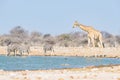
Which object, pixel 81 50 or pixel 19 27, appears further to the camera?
pixel 19 27

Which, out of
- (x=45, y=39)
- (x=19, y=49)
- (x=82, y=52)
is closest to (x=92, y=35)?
(x=82, y=52)

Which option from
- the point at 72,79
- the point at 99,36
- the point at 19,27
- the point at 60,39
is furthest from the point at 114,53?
the point at 19,27

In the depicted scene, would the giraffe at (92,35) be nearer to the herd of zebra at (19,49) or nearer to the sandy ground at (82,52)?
the sandy ground at (82,52)

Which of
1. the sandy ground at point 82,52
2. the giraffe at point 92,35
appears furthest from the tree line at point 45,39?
the giraffe at point 92,35

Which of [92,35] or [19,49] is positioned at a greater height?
[92,35]

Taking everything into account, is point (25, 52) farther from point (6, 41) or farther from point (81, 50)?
point (6, 41)

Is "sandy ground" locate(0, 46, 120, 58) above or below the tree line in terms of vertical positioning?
below

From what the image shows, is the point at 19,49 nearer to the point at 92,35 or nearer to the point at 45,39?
the point at 92,35

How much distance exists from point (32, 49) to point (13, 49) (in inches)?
259

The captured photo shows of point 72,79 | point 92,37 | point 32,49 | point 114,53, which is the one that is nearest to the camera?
point 72,79

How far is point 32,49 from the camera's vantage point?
80812 mm

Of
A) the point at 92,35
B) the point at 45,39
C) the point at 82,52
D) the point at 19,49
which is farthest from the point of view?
the point at 45,39

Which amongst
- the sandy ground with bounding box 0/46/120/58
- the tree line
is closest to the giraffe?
the sandy ground with bounding box 0/46/120/58

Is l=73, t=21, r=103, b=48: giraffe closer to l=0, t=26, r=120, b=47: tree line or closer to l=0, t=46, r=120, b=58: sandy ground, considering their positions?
l=0, t=46, r=120, b=58: sandy ground
